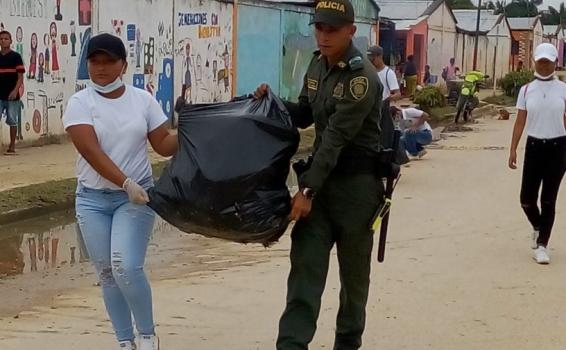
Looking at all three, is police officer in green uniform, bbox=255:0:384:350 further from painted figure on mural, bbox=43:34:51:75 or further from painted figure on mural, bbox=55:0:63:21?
painted figure on mural, bbox=55:0:63:21

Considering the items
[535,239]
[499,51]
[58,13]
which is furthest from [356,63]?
[499,51]

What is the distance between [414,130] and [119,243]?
11132 millimetres

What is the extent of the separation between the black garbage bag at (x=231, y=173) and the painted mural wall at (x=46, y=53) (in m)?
10.9

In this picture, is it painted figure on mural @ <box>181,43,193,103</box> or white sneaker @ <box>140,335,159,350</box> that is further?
painted figure on mural @ <box>181,43,193,103</box>

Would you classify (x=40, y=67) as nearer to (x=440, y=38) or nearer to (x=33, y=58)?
(x=33, y=58)

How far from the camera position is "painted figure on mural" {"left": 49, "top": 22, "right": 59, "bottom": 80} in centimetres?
1684

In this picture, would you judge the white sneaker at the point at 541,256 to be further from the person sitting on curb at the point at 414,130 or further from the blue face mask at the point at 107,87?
the person sitting on curb at the point at 414,130

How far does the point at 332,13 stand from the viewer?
16.8 feet

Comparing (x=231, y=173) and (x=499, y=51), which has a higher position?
(x=231, y=173)

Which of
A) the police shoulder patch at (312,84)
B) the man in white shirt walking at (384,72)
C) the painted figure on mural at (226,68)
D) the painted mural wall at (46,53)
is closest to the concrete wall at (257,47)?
the painted figure on mural at (226,68)

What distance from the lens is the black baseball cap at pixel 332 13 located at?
5109mm

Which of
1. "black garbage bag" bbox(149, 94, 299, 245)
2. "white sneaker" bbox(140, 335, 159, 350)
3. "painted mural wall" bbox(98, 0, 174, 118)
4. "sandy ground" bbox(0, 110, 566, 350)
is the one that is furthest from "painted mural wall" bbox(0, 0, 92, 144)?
"black garbage bag" bbox(149, 94, 299, 245)

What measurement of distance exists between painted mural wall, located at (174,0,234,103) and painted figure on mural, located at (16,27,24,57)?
16.1 feet

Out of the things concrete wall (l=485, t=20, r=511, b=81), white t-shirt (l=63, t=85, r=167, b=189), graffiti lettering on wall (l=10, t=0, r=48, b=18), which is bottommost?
concrete wall (l=485, t=20, r=511, b=81)
